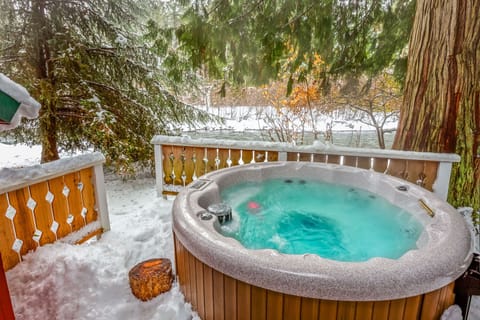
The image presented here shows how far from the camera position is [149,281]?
1.92 meters

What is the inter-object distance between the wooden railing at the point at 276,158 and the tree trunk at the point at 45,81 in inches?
68.8

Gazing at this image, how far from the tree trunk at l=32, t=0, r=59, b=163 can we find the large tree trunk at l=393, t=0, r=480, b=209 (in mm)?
4648

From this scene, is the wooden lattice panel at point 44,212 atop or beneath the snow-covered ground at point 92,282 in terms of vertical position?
atop

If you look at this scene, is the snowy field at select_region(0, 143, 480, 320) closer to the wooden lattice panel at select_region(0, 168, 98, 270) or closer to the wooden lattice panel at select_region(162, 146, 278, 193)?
the wooden lattice panel at select_region(0, 168, 98, 270)

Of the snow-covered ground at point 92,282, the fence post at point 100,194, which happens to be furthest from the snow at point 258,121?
the snow-covered ground at point 92,282

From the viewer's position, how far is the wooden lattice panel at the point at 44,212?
6.49ft

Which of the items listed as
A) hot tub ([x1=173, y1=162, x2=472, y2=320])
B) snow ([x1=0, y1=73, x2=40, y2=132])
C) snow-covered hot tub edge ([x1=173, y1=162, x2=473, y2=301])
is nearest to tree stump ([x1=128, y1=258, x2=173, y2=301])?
hot tub ([x1=173, y1=162, x2=472, y2=320])

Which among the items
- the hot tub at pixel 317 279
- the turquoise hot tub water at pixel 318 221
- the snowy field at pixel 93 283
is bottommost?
the snowy field at pixel 93 283

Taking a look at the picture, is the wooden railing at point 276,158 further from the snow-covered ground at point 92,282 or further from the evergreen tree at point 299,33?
the evergreen tree at point 299,33

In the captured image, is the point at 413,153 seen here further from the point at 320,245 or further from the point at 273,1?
the point at 273,1

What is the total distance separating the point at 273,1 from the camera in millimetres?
3812

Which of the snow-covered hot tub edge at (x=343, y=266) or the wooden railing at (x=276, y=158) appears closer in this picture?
the snow-covered hot tub edge at (x=343, y=266)

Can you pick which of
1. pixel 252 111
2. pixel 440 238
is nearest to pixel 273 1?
pixel 440 238

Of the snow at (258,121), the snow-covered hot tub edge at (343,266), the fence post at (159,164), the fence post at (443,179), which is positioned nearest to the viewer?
the snow-covered hot tub edge at (343,266)
